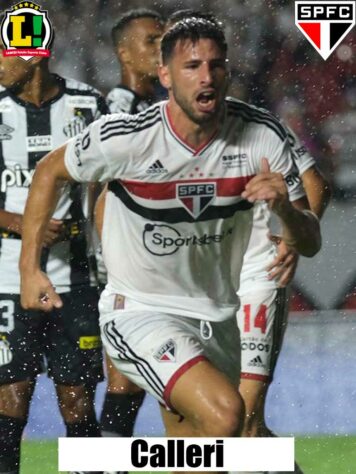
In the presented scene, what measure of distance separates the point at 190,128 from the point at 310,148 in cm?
39

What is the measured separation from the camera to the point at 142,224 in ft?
11.1

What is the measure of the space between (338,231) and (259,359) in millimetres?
366

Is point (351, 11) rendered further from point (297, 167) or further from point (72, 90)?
point (72, 90)

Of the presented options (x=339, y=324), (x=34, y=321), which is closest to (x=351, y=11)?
(x=339, y=324)

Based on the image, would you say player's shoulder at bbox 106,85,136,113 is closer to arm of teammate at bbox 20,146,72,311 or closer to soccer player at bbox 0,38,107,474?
soccer player at bbox 0,38,107,474

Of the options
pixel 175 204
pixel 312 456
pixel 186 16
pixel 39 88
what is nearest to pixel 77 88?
pixel 39 88

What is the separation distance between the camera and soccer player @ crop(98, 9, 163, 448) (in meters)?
3.51

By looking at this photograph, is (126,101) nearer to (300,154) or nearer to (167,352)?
(300,154)

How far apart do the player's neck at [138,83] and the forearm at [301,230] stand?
1.58 feet

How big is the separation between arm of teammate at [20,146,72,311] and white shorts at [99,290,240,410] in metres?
0.15

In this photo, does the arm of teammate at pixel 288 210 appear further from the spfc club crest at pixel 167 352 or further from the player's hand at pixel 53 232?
the player's hand at pixel 53 232

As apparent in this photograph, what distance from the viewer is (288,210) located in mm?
3162

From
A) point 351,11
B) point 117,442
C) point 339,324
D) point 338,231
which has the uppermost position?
point 351,11

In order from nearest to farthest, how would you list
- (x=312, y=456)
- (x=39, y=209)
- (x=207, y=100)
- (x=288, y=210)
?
(x=288, y=210), (x=207, y=100), (x=39, y=209), (x=312, y=456)
